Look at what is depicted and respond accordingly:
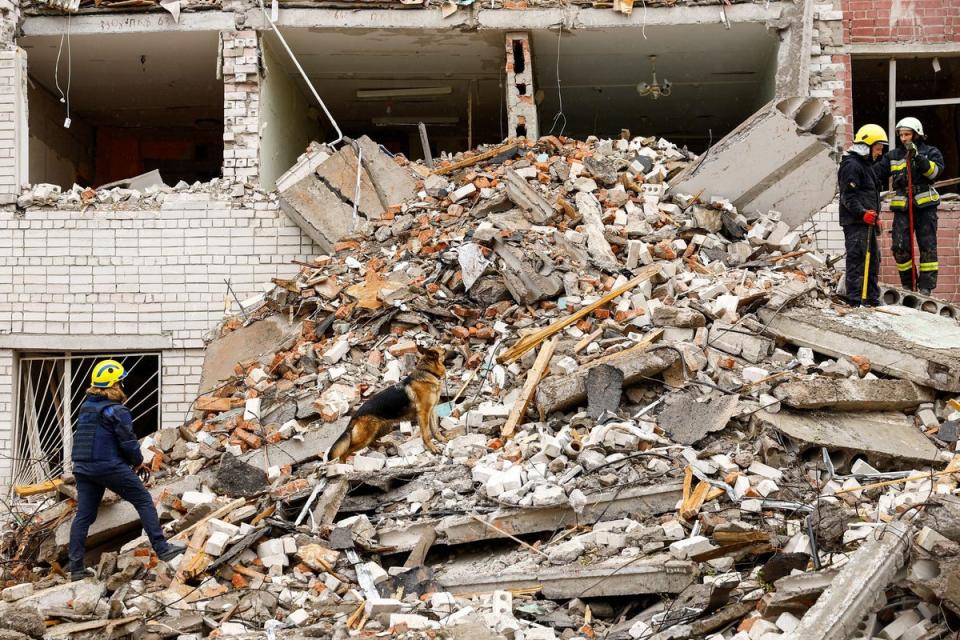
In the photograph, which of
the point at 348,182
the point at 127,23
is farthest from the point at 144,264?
the point at 127,23

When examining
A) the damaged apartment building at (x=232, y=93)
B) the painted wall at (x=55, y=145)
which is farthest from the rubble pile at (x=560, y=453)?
the painted wall at (x=55, y=145)

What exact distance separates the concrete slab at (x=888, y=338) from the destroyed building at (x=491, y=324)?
30 mm

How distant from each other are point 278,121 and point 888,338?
24.7 feet

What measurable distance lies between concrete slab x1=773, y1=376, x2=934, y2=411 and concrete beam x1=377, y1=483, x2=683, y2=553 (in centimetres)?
136

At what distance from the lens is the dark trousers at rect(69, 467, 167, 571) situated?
24.3 ft

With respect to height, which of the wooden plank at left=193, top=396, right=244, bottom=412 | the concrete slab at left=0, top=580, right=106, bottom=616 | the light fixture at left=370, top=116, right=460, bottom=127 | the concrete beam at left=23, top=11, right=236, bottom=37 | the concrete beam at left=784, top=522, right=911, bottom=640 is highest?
the concrete beam at left=23, top=11, right=236, bottom=37

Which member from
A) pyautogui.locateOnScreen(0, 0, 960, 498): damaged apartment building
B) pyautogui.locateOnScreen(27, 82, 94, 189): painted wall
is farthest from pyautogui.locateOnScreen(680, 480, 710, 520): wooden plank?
pyautogui.locateOnScreen(27, 82, 94, 189): painted wall

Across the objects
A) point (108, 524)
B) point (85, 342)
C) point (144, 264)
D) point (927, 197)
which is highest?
point (927, 197)

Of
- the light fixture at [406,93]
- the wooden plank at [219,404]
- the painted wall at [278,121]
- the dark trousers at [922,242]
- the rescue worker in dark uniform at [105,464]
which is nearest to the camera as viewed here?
the rescue worker in dark uniform at [105,464]

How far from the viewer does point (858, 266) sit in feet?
32.6

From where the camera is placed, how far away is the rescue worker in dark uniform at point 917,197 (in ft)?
33.4

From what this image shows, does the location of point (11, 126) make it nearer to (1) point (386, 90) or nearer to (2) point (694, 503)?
(1) point (386, 90)

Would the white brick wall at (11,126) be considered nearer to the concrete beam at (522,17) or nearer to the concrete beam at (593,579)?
the concrete beam at (522,17)

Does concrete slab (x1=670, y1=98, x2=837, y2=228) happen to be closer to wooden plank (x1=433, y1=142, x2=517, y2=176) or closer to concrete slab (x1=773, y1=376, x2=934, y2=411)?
wooden plank (x1=433, y1=142, x2=517, y2=176)
